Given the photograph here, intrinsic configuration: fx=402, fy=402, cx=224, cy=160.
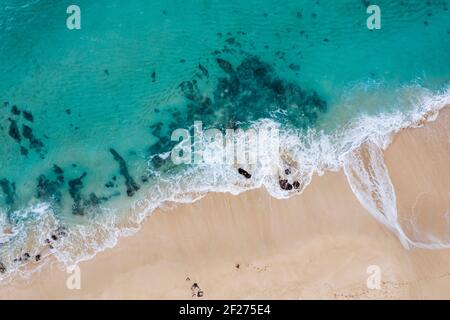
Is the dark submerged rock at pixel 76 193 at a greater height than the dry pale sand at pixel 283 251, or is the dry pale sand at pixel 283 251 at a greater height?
the dark submerged rock at pixel 76 193

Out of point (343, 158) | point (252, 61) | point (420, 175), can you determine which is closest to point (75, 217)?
point (252, 61)

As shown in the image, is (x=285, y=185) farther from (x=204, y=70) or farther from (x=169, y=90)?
(x=169, y=90)

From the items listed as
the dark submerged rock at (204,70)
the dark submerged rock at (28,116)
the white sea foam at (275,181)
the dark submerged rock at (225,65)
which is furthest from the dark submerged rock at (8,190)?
the dark submerged rock at (225,65)

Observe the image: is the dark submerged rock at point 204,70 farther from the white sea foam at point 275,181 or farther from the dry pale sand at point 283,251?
the dry pale sand at point 283,251

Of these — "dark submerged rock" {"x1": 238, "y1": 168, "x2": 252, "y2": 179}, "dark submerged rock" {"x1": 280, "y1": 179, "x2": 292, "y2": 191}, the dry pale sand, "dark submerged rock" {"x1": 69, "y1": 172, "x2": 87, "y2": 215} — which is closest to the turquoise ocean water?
"dark submerged rock" {"x1": 69, "y1": 172, "x2": 87, "y2": 215}

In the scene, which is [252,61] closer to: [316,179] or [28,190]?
[316,179]

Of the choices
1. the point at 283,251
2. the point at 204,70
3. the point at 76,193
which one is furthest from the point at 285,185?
the point at 76,193
